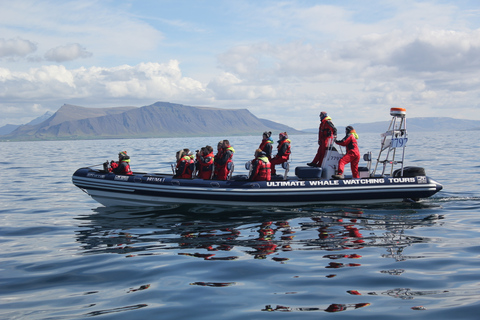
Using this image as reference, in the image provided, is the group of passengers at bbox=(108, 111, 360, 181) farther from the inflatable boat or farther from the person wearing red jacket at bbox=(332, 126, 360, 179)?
the inflatable boat

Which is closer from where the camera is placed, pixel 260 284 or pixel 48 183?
pixel 260 284

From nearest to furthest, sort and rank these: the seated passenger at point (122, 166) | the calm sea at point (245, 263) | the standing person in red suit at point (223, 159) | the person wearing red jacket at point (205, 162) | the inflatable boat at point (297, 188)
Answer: the calm sea at point (245, 263) → the inflatable boat at point (297, 188) → the standing person in red suit at point (223, 159) → the person wearing red jacket at point (205, 162) → the seated passenger at point (122, 166)

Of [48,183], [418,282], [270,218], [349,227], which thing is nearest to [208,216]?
[270,218]

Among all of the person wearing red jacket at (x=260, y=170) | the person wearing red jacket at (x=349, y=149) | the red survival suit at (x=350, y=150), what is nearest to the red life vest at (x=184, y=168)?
the person wearing red jacket at (x=260, y=170)

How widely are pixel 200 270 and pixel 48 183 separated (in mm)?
16072

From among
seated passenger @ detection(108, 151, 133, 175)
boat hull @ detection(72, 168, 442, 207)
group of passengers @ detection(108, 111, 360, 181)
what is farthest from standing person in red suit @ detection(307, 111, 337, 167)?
seated passenger @ detection(108, 151, 133, 175)

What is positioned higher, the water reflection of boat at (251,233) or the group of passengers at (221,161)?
the group of passengers at (221,161)

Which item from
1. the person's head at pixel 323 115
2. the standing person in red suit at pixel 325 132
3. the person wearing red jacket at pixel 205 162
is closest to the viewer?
the person wearing red jacket at pixel 205 162

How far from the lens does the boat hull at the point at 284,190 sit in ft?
41.2

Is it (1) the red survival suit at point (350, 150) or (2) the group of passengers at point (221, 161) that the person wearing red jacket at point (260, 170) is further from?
(1) the red survival suit at point (350, 150)

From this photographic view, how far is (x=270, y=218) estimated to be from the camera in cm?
1152

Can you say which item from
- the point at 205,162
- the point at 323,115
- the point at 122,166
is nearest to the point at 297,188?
the point at 323,115

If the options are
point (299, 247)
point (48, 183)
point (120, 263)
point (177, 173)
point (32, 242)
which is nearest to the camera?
point (120, 263)

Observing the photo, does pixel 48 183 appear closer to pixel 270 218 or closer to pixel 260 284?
pixel 270 218
